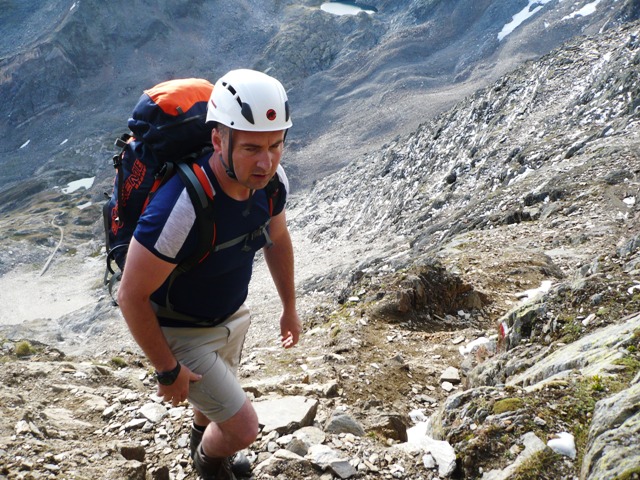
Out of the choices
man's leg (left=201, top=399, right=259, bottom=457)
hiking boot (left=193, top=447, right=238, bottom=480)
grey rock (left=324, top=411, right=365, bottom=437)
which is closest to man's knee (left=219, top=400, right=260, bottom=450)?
man's leg (left=201, top=399, right=259, bottom=457)

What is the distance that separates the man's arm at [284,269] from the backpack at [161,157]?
0.63 m

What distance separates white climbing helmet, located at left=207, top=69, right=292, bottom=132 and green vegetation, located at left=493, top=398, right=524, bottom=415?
3.34 meters

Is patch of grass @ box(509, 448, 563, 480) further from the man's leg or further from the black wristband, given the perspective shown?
the black wristband

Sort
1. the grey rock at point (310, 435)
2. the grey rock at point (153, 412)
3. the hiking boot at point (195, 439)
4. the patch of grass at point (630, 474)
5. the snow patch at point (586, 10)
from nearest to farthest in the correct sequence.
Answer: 1. the patch of grass at point (630, 474)
2. the hiking boot at point (195, 439)
3. the grey rock at point (310, 435)
4. the grey rock at point (153, 412)
5. the snow patch at point (586, 10)

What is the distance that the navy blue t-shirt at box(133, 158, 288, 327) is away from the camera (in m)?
3.74

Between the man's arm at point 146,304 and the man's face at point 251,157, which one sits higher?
the man's face at point 251,157

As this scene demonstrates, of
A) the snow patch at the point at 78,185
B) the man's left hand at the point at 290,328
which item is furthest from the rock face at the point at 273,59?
the man's left hand at the point at 290,328

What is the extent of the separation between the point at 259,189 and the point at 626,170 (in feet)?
64.8

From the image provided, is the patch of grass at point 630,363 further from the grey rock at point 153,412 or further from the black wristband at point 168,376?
the grey rock at point 153,412

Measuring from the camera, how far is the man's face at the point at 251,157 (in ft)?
12.8

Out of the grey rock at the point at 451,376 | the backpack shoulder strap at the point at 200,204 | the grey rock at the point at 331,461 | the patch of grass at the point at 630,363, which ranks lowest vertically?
the grey rock at the point at 451,376

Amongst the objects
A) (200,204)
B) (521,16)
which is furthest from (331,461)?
(521,16)

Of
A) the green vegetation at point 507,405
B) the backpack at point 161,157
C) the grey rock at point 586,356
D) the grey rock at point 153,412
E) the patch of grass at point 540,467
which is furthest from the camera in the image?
the grey rock at point 153,412

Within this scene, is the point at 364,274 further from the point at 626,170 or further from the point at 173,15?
the point at 173,15
